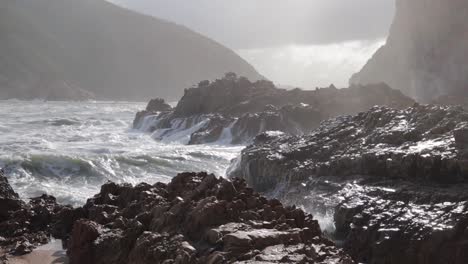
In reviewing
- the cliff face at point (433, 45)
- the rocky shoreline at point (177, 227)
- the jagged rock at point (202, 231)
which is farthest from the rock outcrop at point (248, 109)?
the jagged rock at point (202, 231)

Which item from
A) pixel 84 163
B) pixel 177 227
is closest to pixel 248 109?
pixel 84 163

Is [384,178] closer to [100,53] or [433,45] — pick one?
[433,45]

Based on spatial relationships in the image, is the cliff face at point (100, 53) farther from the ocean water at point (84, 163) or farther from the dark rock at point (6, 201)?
the dark rock at point (6, 201)

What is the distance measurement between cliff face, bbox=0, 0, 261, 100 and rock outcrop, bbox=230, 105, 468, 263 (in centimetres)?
9508

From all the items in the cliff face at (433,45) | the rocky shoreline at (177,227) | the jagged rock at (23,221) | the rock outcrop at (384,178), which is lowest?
the jagged rock at (23,221)

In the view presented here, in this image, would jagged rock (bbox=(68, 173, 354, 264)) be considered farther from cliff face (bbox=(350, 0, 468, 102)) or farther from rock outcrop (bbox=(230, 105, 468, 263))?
cliff face (bbox=(350, 0, 468, 102))

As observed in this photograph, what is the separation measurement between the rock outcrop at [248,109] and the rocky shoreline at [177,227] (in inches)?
794

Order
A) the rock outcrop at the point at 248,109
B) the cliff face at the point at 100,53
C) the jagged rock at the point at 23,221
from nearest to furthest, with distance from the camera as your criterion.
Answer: the jagged rock at the point at 23,221, the rock outcrop at the point at 248,109, the cliff face at the point at 100,53

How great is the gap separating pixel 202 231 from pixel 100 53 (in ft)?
495

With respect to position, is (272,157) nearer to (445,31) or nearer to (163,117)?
(163,117)

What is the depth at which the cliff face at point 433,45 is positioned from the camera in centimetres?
4308

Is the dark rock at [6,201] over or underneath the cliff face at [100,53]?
underneath

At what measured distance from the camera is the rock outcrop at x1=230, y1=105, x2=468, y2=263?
9.12 meters

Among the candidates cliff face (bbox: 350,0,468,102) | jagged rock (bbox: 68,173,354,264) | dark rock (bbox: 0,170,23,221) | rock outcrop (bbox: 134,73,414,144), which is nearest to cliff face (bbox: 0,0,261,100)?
rock outcrop (bbox: 134,73,414,144)
